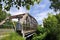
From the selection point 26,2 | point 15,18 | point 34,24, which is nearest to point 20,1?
point 26,2

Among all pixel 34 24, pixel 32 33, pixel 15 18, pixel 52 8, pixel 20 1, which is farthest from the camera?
pixel 52 8

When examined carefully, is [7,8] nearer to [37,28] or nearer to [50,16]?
[37,28]

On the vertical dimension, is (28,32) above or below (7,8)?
below

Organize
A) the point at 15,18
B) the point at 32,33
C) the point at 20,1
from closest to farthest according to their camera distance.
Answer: the point at 20,1 → the point at 15,18 → the point at 32,33

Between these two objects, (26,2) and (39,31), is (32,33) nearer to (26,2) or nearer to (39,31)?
(39,31)

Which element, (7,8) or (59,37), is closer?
(7,8)

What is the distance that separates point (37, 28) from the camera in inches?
1726

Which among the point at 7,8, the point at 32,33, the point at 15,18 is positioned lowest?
the point at 32,33

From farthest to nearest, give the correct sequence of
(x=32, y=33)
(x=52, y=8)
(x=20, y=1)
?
(x=52, y=8)
(x=32, y=33)
(x=20, y=1)

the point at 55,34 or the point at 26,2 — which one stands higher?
the point at 26,2

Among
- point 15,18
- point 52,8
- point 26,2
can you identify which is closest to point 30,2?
point 26,2

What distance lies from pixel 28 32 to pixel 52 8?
14727mm

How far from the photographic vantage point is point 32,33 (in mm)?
42375

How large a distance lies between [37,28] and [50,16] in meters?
5.42
